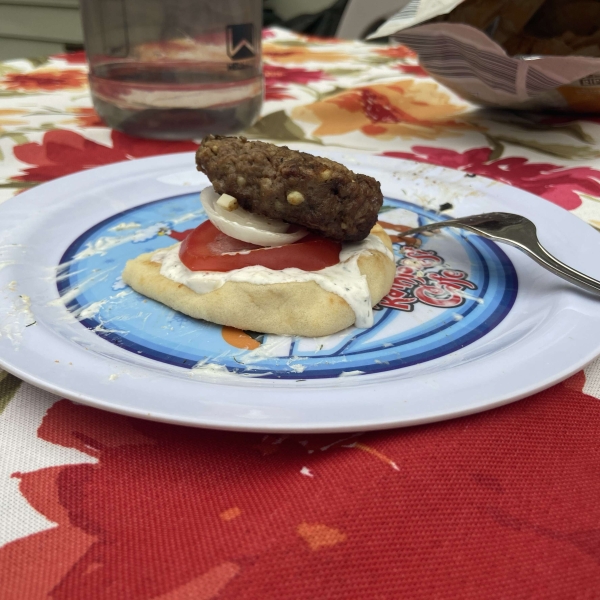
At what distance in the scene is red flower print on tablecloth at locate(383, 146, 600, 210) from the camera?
6.50 ft

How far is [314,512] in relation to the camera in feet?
2.56

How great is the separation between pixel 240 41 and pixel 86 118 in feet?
2.45

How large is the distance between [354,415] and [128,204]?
1.18m

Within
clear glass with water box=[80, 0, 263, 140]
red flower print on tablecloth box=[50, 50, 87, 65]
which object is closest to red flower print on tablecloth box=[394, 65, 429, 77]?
clear glass with water box=[80, 0, 263, 140]

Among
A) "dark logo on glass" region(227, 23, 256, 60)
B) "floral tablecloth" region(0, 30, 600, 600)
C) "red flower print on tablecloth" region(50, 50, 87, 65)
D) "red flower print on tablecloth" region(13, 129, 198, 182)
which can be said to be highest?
"dark logo on glass" region(227, 23, 256, 60)

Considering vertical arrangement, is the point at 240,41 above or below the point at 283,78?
above

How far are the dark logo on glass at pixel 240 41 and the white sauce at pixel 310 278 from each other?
120cm

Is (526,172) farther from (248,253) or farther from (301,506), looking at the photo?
(301,506)

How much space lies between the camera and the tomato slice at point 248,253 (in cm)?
134

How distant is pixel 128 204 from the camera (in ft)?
5.84

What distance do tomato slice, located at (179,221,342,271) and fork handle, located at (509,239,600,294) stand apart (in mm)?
424

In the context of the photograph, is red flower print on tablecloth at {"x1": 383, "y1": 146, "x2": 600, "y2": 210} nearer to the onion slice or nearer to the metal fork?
the metal fork

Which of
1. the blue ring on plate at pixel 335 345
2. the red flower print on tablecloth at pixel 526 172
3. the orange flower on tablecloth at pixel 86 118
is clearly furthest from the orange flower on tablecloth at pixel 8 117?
the red flower print on tablecloth at pixel 526 172

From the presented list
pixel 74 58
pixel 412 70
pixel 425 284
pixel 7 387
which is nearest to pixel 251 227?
pixel 425 284
